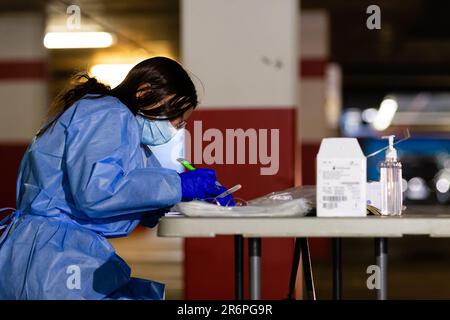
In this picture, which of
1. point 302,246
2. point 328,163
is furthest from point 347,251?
point 328,163

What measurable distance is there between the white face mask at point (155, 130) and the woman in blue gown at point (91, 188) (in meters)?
0.04

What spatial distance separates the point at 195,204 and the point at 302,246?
67cm

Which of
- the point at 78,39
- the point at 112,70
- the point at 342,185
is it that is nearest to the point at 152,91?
the point at 342,185

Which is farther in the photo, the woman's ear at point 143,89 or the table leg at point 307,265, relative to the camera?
the table leg at point 307,265

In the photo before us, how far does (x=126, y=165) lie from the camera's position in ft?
7.47

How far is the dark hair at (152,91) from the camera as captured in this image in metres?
2.41

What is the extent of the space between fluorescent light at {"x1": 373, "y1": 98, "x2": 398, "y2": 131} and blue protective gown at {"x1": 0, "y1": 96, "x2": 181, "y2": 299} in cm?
1655

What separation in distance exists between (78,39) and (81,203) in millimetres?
7530

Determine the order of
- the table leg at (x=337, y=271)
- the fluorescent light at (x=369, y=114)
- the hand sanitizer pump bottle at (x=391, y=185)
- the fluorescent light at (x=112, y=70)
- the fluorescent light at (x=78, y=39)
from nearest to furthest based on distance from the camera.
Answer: the hand sanitizer pump bottle at (x=391, y=185) < the table leg at (x=337, y=271) < the fluorescent light at (x=78, y=39) < the fluorescent light at (x=112, y=70) < the fluorescent light at (x=369, y=114)

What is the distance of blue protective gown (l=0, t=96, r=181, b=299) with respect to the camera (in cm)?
218

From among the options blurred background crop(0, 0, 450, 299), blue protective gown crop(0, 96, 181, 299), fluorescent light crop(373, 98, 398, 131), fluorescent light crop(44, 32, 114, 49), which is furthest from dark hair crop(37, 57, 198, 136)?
fluorescent light crop(373, 98, 398, 131)

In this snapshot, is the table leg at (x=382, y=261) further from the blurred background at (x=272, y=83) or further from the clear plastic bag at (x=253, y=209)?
the blurred background at (x=272, y=83)

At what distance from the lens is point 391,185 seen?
2.38 meters

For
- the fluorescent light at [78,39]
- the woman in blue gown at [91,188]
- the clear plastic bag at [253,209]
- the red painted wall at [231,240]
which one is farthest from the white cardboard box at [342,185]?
the fluorescent light at [78,39]
